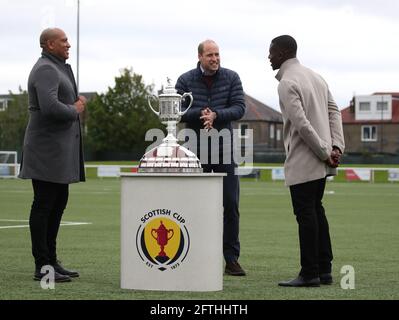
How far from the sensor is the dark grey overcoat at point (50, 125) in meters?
9.23

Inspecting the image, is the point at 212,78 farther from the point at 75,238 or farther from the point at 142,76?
the point at 142,76

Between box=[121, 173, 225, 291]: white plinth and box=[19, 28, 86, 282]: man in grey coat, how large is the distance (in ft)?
3.59

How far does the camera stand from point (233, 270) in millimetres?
9953

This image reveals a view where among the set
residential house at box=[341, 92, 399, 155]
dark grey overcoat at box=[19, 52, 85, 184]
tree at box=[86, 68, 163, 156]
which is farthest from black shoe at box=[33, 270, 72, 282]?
residential house at box=[341, 92, 399, 155]

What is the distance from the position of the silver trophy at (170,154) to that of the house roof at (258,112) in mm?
101490

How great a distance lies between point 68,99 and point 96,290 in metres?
1.95

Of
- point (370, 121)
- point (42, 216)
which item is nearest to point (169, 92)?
point (42, 216)

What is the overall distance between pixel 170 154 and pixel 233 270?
1.91 meters

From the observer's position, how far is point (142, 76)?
9812cm

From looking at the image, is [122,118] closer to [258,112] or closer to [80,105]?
[258,112]

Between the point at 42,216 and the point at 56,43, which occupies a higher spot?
the point at 56,43

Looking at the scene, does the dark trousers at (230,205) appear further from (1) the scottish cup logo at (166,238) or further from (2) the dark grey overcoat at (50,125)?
(1) the scottish cup logo at (166,238)

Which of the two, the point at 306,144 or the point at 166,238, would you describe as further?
the point at 306,144
